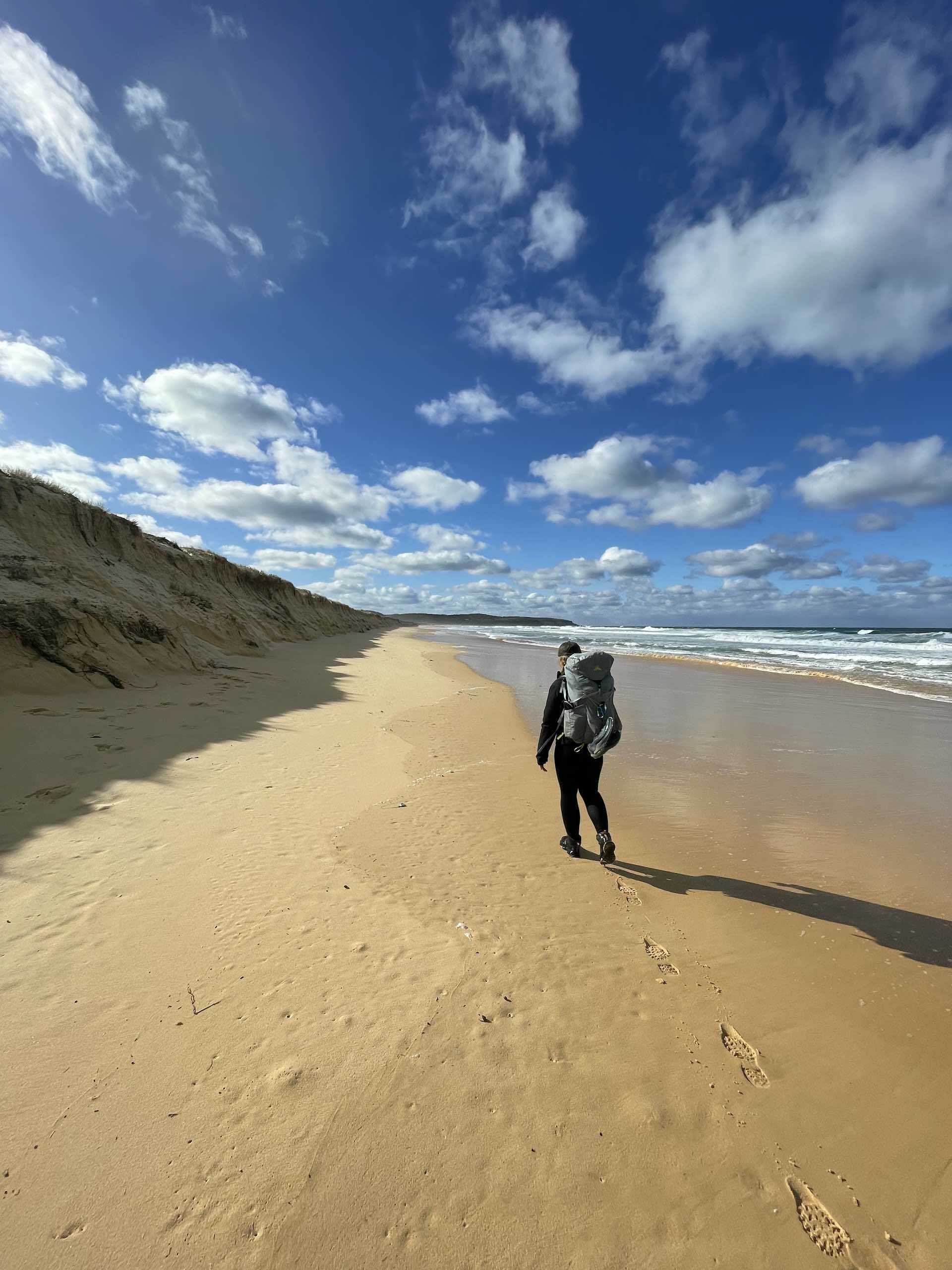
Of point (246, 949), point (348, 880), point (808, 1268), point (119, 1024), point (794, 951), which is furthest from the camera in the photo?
point (348, 880)

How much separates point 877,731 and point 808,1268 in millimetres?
10577

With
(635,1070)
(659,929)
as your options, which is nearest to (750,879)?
(659,929)

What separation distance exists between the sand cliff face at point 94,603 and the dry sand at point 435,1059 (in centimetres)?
502

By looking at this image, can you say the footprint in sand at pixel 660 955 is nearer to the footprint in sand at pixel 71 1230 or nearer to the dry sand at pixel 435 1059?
the dry sand at pixel 435 1059

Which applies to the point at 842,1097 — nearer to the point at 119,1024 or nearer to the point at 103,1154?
the point at 103,1154

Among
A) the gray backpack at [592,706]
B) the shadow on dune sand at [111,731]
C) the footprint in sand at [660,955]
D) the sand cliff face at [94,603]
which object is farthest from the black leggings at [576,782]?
the sand cliff face at [94,603]

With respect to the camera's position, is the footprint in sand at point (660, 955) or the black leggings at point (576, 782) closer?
the footprint in sand at point (660, 955)

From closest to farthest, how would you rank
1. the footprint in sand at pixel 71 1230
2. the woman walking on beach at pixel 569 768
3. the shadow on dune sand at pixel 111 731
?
the footprint in sand at pixel 71 1230 < the woman walking on beach at pixel 569 768 < the shadow on dune sand at pixel 111 731

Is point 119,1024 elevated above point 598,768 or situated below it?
below

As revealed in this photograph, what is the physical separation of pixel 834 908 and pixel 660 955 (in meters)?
1.75

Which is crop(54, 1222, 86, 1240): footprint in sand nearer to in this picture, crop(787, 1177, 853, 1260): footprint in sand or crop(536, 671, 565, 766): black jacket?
crop(787, 1177, 853, 1260): footprint in sand

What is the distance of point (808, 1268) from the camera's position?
1757 millimetres

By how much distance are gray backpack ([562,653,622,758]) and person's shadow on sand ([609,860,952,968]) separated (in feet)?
4.00

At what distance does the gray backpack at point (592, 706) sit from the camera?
4.44 meters
